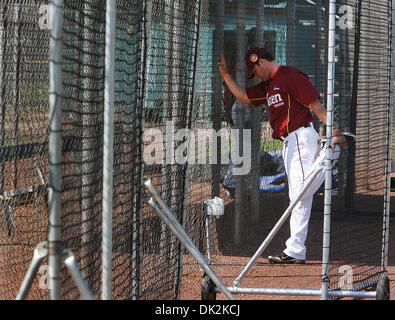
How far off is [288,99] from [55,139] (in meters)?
3.64

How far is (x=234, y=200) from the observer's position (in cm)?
747

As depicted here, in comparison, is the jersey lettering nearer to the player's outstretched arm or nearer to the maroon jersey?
the maroon jersey

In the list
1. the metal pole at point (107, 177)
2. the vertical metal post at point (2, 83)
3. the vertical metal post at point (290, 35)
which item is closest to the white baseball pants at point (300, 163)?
the vertical metal post at point (290, 35)

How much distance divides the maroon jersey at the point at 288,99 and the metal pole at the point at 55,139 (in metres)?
3.49

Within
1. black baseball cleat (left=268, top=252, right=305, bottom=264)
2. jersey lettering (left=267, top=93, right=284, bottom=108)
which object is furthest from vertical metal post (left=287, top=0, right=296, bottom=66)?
black baseball cleat (left=268, top=252, right=305, bottom=264)

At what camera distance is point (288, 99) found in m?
6.03

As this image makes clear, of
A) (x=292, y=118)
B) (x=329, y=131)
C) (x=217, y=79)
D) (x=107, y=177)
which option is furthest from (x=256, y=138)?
(x=107, y=177)

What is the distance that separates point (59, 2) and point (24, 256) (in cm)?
397

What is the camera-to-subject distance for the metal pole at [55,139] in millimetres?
2656

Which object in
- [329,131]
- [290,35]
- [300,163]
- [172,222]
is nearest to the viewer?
[172,222]

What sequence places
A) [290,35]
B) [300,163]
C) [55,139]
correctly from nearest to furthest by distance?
[55,139] < [300,163] < [290,35]

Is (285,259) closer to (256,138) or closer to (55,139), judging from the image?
(256,138)

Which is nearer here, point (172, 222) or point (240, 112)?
point (172, 222)

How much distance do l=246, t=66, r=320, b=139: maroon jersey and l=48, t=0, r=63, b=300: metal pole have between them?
3.49 m
